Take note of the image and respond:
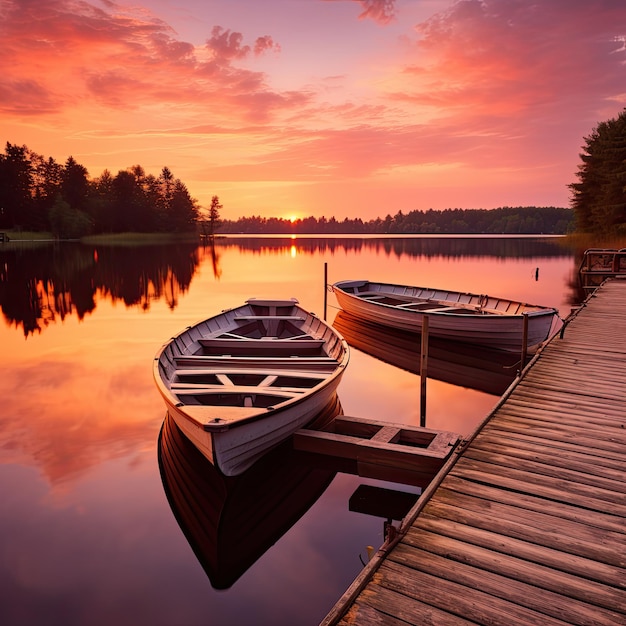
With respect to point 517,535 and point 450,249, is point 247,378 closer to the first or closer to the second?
point 517,535

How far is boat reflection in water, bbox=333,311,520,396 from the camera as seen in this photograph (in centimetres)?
1501

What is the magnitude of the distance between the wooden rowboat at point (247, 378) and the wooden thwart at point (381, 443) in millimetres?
469

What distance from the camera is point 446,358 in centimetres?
1719

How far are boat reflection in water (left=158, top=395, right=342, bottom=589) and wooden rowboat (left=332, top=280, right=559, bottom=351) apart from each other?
7.00m

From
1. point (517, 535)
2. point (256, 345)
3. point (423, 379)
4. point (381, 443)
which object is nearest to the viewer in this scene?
point (517, 535)

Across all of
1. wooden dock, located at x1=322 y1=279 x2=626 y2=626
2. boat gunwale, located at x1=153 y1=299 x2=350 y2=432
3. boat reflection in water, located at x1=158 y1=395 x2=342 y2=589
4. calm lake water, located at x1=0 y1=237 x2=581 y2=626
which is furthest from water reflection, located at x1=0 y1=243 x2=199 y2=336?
wooden dock, located at x1=322 y1=279 x2=626 y2=626

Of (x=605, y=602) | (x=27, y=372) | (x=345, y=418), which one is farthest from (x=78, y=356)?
(x=605, y=602)

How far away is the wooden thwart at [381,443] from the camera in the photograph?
24.7 feet

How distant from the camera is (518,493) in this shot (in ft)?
17.8

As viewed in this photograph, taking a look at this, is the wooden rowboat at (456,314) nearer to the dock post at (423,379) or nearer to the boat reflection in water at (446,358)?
the boat reflection in water at (446,358)

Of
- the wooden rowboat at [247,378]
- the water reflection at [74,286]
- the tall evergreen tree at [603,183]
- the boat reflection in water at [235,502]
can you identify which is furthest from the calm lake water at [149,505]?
the tall evergreen tree at [603,183]

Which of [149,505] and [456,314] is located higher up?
[456,314]

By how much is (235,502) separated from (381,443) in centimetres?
246

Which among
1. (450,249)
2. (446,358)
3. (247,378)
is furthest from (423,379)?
(450,249)
